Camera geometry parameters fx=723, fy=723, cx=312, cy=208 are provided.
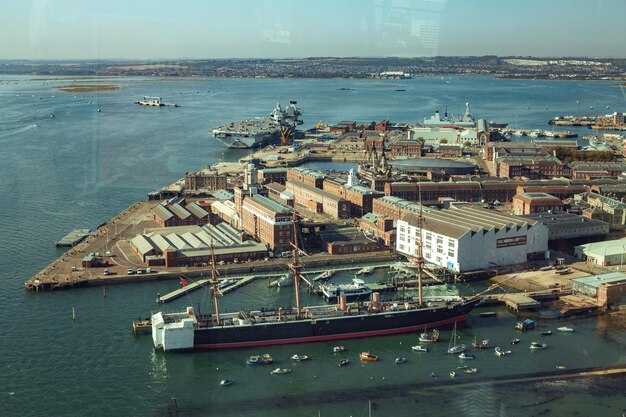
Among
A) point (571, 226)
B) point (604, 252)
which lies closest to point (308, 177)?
point (571, 226)

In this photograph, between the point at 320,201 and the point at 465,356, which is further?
the point at 320,201

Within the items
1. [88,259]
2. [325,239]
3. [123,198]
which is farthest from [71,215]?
[325,239]

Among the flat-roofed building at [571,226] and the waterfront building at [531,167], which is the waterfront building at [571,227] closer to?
the flat-roofed building at [571,226]

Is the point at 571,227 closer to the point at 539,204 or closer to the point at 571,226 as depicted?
the point at 571,226

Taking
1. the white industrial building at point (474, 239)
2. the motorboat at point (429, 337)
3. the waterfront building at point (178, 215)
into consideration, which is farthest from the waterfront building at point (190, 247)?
the motorboat at point (429, 337)

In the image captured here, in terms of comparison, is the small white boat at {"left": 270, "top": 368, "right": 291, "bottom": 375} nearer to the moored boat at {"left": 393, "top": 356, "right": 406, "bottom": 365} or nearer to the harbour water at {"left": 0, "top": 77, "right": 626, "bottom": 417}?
the harbour water at {"left": 0, "top": 77, "right": 626, "bottom": 417}
